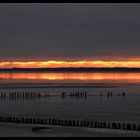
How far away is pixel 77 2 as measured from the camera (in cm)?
344

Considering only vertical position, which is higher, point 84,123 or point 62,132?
point 62,132

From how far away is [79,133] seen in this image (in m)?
37.4

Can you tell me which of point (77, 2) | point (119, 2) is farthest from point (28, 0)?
point (119, 2)

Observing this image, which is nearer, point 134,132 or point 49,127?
point 134,132

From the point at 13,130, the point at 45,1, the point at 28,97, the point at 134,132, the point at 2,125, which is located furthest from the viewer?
the point at 28,97

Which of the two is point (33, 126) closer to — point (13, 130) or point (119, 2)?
point (13, 130)

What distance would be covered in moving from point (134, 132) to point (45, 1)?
33.7 m

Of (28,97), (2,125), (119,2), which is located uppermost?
(119,2)

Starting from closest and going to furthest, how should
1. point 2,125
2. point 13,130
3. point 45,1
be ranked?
point 45,1
point 13,130
point 2,125

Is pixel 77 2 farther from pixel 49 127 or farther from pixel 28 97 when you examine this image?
pixel 28 97

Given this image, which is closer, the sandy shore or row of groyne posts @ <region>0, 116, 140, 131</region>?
the sandy shore

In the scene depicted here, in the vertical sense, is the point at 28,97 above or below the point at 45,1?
below

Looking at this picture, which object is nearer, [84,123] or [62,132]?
[62,132]

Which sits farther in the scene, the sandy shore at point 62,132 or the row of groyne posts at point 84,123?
the row of groyne posts at point 84,123
